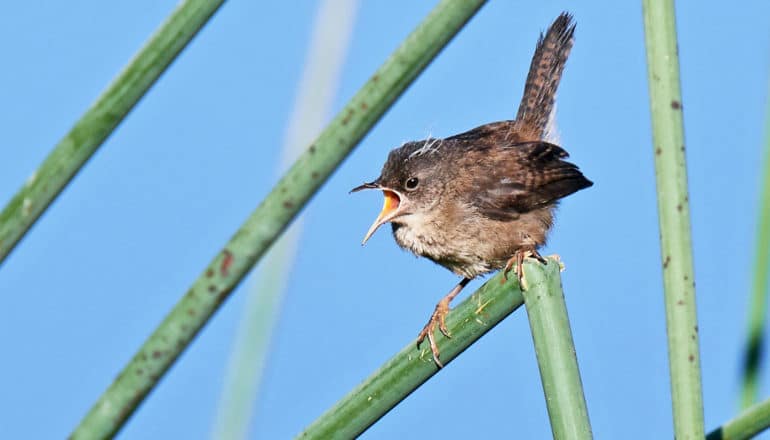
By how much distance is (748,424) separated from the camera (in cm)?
141

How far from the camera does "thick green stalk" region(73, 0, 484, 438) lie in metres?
1.15

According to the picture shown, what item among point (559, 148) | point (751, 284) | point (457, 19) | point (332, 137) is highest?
point (559, 148)

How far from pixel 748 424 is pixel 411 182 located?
167 centimetres

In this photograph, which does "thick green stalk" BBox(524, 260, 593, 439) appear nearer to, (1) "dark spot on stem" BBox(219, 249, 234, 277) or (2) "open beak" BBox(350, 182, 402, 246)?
(1) "dark spot on stem" BBox(219, 249, 234, 277)

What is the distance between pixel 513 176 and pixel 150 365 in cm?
192

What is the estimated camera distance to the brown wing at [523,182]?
9.41 ft

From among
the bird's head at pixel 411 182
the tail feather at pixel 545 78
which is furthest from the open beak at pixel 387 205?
the tail feather at pixel 545 78

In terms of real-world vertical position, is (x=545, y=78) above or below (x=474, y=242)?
above

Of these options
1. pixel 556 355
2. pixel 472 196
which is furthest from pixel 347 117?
pixel 472 196

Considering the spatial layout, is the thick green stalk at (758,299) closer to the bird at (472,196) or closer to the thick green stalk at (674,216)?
the thick green stalk at (674,216)

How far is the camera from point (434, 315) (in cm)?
258

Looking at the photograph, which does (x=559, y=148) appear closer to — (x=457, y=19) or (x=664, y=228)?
(x=664, y=228)

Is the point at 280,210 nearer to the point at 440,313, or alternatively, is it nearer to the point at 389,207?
the point at 440,313

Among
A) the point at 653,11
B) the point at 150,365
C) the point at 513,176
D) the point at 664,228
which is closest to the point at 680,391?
the point at 664,228
